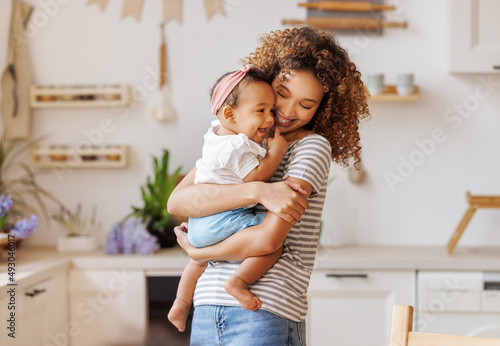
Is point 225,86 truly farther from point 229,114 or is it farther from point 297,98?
point 297,98

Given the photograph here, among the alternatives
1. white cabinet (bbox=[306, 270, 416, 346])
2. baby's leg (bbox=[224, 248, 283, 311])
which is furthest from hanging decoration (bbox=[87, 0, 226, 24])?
baby's leg (bbox=[224, 248, 283, 311])

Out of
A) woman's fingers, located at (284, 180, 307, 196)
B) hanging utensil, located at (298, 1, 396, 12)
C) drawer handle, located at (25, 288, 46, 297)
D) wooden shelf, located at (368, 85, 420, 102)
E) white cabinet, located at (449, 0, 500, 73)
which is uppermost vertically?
hanging utensil, located at (298, 1, 396, 12)

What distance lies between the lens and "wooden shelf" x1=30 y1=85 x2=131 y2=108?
2.99m

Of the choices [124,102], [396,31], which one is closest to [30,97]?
[124,102]

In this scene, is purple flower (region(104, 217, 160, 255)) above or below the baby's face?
below

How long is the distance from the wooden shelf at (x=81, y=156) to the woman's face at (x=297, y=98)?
185cm

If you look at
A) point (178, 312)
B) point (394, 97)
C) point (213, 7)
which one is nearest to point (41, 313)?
point (178, 312)

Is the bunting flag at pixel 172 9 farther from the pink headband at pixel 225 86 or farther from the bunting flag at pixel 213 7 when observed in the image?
the pink headband at pixel 225 86

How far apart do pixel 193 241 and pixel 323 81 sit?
45 centimetres

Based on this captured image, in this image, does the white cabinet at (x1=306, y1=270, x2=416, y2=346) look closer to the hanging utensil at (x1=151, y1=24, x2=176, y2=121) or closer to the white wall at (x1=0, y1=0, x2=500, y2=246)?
the white wall at (x1=0, y1=0, x2=500, y2=246)

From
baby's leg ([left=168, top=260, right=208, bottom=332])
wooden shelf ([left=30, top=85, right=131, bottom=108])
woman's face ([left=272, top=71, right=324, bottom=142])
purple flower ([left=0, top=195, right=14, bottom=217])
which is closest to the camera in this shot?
woman's face ([left=272, top=71, right=324, bottom=142])

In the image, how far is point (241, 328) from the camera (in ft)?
3.95

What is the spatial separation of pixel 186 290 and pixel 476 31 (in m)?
2.09

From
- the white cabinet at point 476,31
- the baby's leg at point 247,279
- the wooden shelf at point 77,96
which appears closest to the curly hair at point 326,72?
the baby's leg at point 247,279
